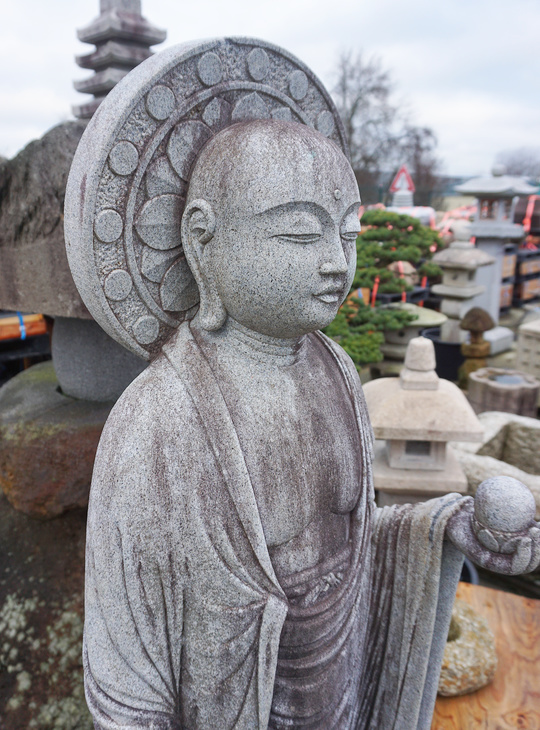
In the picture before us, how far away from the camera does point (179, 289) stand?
1.53 metres

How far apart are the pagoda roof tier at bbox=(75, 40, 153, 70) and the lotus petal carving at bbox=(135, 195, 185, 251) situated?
12.0 feet

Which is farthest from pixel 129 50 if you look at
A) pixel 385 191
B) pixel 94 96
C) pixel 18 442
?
→ pixel 385 191

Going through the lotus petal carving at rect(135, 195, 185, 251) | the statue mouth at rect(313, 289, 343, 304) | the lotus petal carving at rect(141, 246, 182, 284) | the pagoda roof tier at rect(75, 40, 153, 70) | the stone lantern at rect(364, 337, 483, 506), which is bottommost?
the stone lantern at rect(364, 337, 483, 506)

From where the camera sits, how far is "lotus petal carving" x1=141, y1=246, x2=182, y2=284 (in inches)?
57.2

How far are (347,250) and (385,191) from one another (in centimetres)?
2431

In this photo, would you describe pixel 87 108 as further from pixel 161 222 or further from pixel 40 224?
pixel 161 222

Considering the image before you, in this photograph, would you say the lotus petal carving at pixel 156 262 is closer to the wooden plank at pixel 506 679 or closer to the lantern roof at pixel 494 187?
the wooden plank at pixel 506 679

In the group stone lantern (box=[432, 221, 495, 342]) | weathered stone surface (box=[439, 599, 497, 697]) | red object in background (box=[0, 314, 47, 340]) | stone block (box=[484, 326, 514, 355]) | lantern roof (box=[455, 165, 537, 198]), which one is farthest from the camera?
stone block (box=[484, 326, 514, 355])

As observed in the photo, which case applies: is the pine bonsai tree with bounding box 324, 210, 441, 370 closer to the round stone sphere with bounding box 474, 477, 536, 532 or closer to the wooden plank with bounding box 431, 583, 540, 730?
the wooden plank with bounding box 431, 583, 540, 730

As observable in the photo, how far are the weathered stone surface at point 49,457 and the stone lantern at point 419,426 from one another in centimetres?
166

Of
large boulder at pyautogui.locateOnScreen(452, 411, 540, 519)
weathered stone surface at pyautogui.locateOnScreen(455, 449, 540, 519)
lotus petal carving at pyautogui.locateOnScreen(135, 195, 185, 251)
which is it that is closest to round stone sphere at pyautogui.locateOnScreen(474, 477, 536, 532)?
lotus petal carving at pyautogui.locateOnScreen(135, 195, 185, 251)

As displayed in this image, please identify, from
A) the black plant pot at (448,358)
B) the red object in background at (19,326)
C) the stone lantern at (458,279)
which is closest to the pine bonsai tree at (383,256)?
the black plant pot at (448,358)

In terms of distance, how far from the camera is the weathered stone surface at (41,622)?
2.72 meters

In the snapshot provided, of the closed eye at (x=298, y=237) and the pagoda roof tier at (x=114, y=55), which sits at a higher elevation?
the pagoda roof tier at (x=114, y=55)
